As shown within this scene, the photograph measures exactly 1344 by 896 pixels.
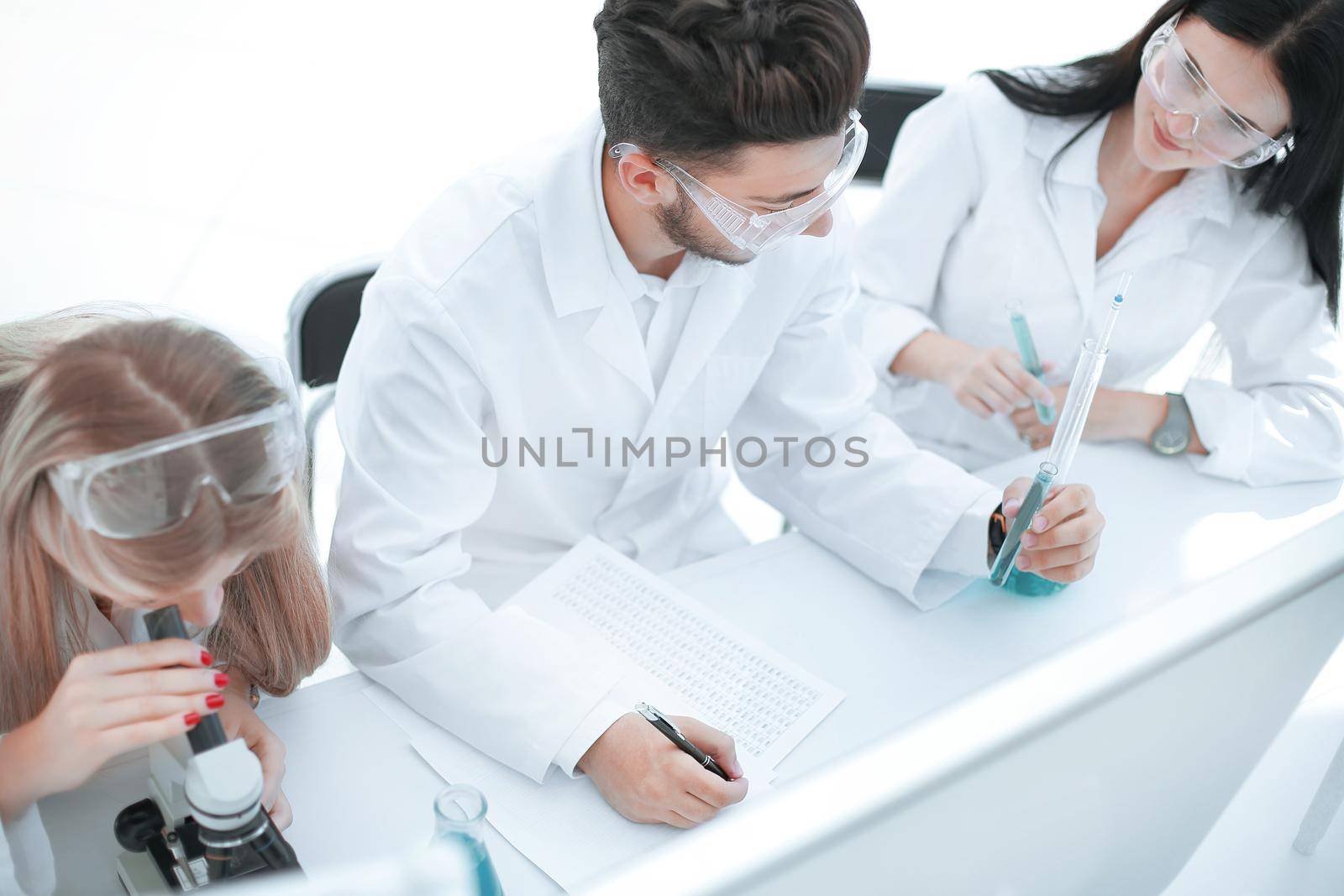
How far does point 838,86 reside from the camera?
1131 millimetres

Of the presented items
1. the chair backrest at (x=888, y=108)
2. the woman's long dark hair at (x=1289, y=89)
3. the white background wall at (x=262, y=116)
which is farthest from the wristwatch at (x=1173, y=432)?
the white background wall at (x=262, y=116)

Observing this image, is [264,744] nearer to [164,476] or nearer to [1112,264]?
[164,476]

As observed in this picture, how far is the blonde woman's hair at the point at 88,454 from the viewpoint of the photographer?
2.74ft

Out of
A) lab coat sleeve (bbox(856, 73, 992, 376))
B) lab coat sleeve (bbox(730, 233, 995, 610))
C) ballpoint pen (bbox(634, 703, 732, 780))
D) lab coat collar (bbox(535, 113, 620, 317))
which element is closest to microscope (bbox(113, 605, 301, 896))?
ballpoint pen (bbox(634, 703, 732, 780))

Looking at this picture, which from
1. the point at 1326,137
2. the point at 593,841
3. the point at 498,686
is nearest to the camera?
the point at 593,841

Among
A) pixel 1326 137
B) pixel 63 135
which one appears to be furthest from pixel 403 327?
pixel 63 135

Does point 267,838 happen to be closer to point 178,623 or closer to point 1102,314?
point 178,623

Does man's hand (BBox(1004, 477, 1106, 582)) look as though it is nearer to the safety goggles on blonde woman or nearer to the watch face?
the watch face

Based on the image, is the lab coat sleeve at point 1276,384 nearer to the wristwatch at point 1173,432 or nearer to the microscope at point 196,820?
the wristwatch at point 1173,432

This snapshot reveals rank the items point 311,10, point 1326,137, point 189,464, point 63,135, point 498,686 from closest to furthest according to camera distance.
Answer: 1. point 189,464
2. point 498,686
3. point 1326,137
4. point 63,135
5. point 311,10

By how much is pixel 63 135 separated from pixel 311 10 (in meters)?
1.27

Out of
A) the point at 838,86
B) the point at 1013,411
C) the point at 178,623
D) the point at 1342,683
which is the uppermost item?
the point at 838,86

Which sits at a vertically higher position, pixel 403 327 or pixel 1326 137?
pixel 1326 137

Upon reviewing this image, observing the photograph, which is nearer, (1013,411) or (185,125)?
(1013,411)
